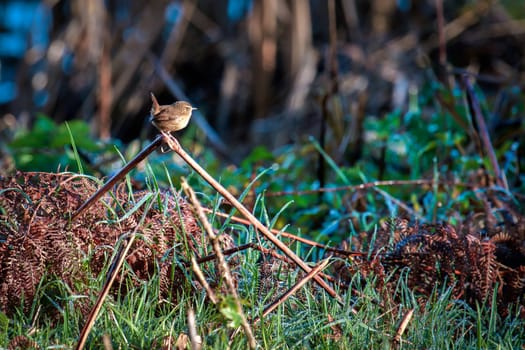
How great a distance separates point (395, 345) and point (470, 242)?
54 centimetres

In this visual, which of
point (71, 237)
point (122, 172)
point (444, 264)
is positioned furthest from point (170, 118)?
point (444, 264)

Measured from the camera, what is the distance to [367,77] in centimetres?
573

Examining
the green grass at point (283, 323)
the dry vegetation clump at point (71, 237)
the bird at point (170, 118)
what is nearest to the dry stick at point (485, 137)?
the green grass at point (283, 323)

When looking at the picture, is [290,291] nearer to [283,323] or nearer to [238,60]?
[283,323]

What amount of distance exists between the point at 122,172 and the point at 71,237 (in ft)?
A: 1.26

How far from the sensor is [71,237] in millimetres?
2098

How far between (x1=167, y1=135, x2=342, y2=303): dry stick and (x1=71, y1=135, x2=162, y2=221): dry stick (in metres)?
0.04

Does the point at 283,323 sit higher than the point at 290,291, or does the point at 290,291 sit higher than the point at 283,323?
the point at 290,291

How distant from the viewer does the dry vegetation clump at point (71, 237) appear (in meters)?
2.04

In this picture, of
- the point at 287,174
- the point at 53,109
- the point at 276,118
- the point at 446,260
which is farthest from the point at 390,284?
the point at 53,109

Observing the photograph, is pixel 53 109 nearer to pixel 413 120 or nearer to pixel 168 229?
pixel 413 120

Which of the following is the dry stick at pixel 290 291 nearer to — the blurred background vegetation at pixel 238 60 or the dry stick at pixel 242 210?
the dry stick at pixel 242 210

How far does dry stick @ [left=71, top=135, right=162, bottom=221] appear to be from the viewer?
176 cm

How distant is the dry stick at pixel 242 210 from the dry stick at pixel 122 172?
45mm
